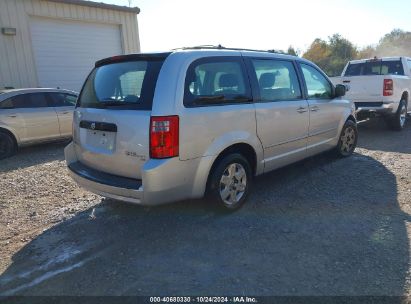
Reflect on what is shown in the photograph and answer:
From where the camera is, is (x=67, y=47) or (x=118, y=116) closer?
(x=118, y=116)

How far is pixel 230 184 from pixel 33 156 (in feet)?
17.0

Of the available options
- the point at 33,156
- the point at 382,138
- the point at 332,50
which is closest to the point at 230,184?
the point at 33,156

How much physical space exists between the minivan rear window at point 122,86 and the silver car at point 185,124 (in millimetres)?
12

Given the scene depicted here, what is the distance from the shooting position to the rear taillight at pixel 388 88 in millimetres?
8383

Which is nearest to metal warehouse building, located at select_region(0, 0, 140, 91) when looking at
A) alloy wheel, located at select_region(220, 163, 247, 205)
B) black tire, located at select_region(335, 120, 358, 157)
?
alloy wheel, located at select_region(220, 163, 247, 205)

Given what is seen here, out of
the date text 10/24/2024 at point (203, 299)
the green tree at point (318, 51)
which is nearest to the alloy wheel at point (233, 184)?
the date text 10/24/2024 at point (203, 299)

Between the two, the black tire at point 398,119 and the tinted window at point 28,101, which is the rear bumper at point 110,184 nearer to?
the tinted window at point 28,101

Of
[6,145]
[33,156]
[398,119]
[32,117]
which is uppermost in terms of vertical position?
[32,117]

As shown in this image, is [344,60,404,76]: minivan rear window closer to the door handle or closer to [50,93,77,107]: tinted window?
the door handle

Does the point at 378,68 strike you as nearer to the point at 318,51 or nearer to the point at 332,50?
the point at 318,51

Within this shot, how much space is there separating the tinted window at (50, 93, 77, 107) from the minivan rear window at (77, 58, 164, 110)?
4.31 metres

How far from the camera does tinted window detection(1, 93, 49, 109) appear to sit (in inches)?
292

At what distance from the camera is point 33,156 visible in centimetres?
755

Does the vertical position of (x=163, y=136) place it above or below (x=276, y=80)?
below
